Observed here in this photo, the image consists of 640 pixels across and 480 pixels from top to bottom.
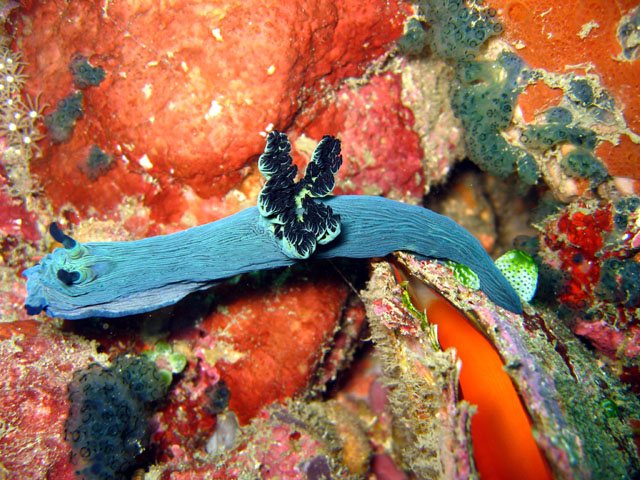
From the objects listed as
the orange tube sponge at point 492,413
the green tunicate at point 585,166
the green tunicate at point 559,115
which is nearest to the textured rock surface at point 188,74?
the green tunicate at point 559,115

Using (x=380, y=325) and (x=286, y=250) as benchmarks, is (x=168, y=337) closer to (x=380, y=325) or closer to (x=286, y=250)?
(x=286, y=250)

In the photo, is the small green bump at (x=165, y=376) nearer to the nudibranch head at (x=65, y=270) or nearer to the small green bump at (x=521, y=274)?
the nudibranch head at (x=65, y=270)

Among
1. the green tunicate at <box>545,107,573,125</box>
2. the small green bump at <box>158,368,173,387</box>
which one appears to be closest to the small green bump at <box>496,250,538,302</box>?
the green tunicate at <box>545,107,573,125</box>

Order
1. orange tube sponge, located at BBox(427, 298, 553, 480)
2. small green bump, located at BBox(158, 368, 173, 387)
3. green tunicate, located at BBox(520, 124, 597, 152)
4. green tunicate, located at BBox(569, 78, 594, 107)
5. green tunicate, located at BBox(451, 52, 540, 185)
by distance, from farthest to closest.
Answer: small green bump, located at BBox(158, 368, 173, 387), green tunicate, located at BBox(451, 52, 540, 185), green tunicate, located at BBox(520, 124, 597, 152), green tunicate, located at BBox(569, 78, 594, 107), orange tube sponge, located at BBox(427, 298, 553, 480)

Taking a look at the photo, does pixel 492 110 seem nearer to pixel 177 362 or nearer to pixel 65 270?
pixel 65 270

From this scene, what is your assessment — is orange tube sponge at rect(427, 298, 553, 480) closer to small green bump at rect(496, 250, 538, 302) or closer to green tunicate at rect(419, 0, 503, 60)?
small green bump at rect(496, 250, 538, 302)
